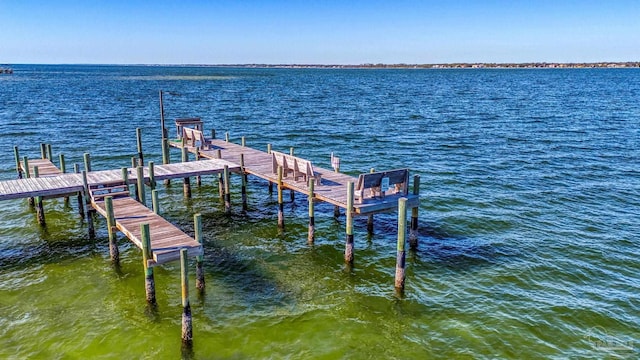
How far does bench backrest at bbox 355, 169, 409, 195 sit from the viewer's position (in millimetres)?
14469

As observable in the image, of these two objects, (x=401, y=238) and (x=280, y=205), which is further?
(x=280, y=205)

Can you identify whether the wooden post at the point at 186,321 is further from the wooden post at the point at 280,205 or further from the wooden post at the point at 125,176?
the wooden post at the point at 125,176

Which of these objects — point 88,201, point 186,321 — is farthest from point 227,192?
point 186,321

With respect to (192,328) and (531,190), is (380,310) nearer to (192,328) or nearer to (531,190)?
(192,328)

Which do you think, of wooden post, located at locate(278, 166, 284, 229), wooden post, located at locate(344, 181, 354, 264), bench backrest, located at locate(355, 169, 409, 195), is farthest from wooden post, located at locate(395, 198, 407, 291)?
wooden post, located at locate(278, 166, 284, 229)

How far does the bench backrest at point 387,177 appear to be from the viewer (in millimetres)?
14469

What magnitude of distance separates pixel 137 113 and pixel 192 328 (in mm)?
44889

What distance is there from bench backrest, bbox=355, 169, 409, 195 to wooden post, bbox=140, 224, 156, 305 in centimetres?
627

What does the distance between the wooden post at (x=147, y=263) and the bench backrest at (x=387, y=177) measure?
627cm

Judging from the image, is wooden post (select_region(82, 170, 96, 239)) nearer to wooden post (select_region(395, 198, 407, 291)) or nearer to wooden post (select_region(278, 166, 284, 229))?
wooden post (select_region(278, 166, 284, 229))

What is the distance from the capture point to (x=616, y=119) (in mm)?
44781

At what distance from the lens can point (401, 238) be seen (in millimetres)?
13273

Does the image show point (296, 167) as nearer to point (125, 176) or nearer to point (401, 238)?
point (401, 238)

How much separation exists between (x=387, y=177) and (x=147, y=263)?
24.2 feet
